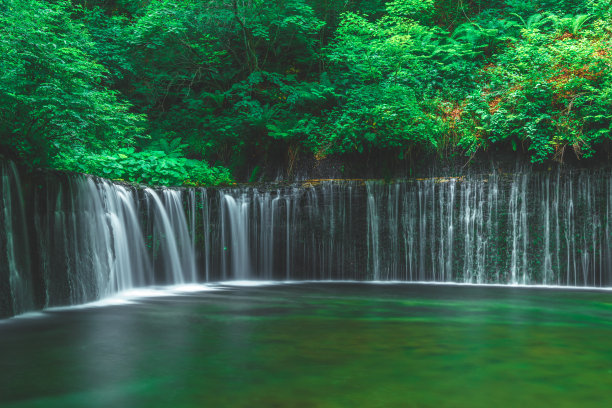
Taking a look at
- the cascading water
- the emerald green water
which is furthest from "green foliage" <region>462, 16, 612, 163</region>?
the emerald green water

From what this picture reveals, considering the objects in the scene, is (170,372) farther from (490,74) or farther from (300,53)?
(300,53)

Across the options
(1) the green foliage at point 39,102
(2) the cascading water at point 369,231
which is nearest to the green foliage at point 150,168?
(2) the cascading water at point 369,231

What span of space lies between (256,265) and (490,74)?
7.97 meters

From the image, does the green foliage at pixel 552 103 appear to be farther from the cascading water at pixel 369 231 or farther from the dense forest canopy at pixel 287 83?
the cascading water at pixel 369 231

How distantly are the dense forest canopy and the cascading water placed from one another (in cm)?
101

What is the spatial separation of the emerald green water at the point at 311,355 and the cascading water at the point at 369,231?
8.34 ft

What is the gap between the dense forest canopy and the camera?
8703mm

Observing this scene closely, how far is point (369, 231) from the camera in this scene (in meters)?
12.2

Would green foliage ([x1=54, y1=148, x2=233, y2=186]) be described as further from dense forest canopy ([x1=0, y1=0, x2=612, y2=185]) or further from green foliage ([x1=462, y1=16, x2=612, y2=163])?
green foliage ([x1=462, y1=16, x2=612, y2=163])

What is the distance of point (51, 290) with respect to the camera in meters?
7.45

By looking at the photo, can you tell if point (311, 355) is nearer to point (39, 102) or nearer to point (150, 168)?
point (39, 102)

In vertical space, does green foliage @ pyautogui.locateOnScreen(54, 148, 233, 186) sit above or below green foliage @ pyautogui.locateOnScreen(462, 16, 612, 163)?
below

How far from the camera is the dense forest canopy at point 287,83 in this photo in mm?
8703

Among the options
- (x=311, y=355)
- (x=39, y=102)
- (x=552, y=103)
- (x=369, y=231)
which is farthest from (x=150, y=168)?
(x=552, y=103)
